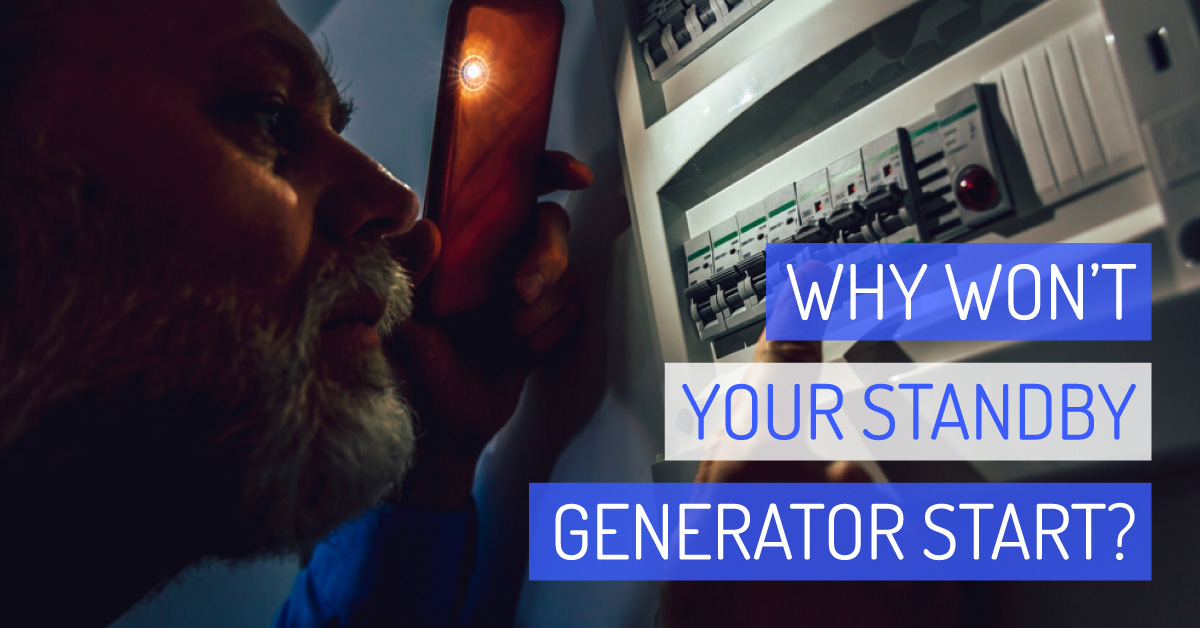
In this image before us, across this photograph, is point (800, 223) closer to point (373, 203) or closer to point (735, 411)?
point (735, 411)

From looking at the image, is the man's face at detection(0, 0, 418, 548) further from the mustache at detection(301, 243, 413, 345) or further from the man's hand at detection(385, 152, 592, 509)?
→ the man's hand at detection(385, 152, 592, 509)

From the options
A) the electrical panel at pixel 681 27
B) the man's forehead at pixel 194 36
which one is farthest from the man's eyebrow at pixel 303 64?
the electrical panel at pixel 681 27

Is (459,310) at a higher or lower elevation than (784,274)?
higher

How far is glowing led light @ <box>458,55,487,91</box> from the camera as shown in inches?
30.0

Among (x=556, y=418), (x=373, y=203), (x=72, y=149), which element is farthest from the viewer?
(x=556, y=418)

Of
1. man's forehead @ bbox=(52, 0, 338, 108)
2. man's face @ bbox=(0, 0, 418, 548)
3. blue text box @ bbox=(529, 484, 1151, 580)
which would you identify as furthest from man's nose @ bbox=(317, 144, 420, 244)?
blue text box @ bbox=(529, 484, 1151, 580)

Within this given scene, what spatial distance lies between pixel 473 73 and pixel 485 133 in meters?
0.07

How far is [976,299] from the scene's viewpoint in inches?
18.4

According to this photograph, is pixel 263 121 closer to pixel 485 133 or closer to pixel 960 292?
pixel 485 133

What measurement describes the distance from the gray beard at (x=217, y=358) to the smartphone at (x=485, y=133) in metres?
0.09

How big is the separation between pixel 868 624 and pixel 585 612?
428 mm

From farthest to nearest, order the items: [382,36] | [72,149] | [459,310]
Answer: [382,36] → [459,310] → [72,149]

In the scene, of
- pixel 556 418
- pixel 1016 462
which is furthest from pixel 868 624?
pixel 556 418

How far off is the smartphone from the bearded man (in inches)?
1.7
